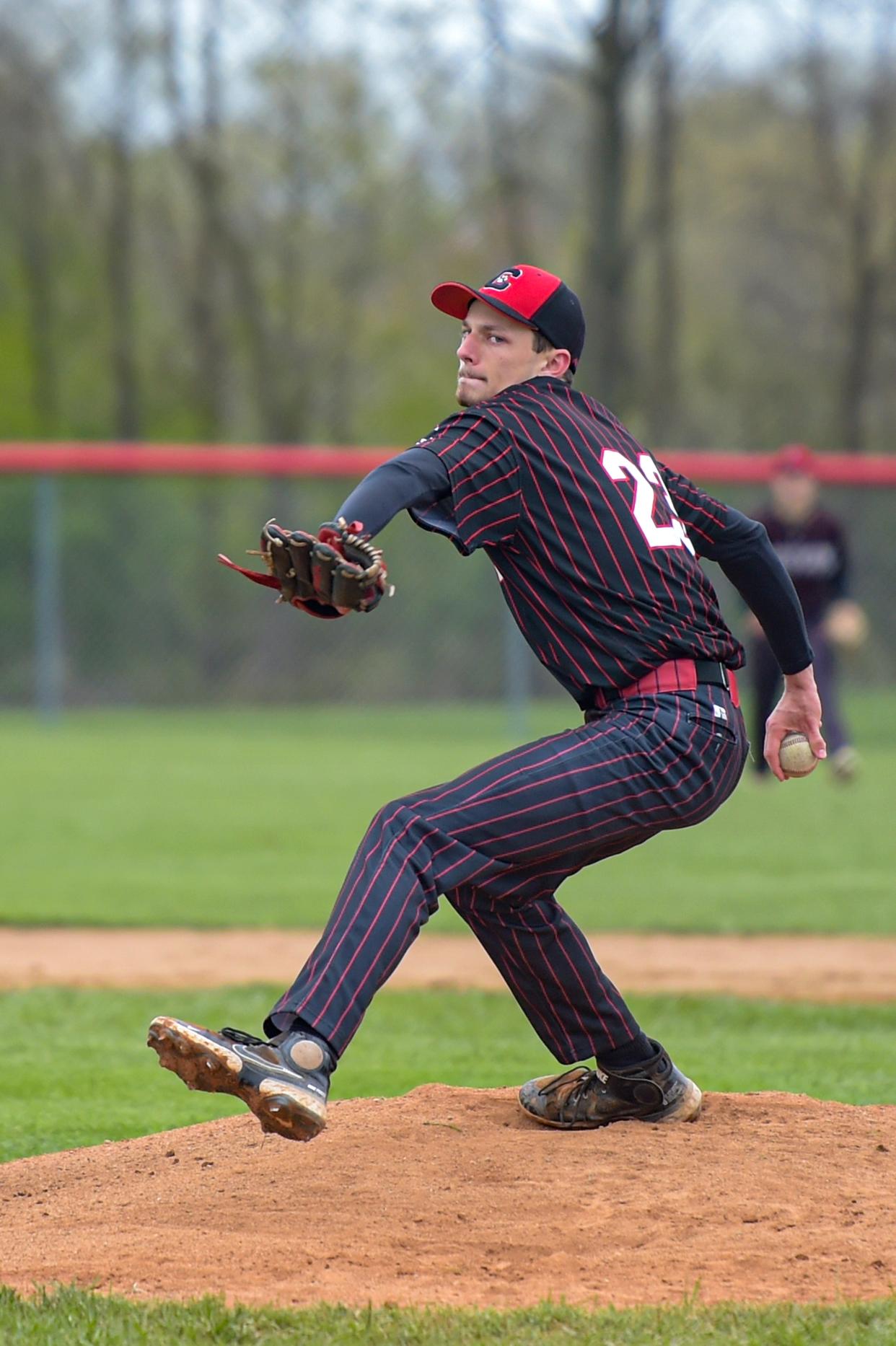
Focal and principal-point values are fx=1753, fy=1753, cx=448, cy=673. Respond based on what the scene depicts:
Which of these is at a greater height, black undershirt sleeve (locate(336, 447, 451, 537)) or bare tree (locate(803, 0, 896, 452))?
bare tree (locate(803, 0, 896, 452))

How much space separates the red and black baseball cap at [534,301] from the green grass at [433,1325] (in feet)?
6.07

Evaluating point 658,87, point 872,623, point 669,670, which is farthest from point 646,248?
point 669,670

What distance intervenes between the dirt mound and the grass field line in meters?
2.45

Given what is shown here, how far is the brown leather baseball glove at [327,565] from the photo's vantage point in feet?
9.77

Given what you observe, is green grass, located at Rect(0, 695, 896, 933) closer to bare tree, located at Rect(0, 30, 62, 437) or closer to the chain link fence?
the chain link fence

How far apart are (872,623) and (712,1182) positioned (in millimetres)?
13910

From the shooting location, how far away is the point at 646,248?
2920cm

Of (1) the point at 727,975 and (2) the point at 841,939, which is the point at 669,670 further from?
Answer: (2) the point at 841,939

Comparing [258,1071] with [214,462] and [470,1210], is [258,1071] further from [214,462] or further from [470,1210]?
[214,462]

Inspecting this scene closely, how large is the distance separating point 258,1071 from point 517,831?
656 millimetres

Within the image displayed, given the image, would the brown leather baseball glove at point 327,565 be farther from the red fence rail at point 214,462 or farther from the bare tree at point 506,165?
the bare tree at point 506,165

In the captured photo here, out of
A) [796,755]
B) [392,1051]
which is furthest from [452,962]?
[796,755]

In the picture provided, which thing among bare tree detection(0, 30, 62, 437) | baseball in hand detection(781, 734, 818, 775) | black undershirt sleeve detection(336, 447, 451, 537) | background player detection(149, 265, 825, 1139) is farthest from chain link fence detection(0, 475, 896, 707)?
black undershirt sleeve detection(336, 447, 451, 537)

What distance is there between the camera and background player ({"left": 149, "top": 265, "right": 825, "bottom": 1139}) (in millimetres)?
3109
